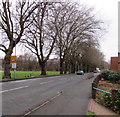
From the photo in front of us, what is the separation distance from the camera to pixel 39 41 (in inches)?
1458

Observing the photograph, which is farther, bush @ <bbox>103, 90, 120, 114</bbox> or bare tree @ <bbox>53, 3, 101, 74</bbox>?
bare tree @ <bbox>53, 3, 101, 74</bbox>

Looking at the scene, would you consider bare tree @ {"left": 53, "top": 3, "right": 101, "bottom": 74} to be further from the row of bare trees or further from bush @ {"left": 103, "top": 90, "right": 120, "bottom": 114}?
bush @ {"left": 103, "top": 90, "right": 120, "bottom": 114}

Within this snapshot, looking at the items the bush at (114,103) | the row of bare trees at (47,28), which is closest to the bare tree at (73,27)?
the row of bare trees at (47,28)

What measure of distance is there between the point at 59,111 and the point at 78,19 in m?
34.9

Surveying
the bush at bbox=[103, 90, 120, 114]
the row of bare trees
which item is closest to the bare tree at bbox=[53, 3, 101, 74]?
the row of bare trees

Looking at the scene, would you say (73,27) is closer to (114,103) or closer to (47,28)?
(47,28)

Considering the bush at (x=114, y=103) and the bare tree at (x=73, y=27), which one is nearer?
the bush at (x=114, y=103)

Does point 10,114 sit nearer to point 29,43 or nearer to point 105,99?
point 105,99

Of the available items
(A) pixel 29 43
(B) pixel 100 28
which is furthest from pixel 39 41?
(B) pixel 100 28

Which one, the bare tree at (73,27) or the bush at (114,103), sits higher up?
the bare tree at (73,27)

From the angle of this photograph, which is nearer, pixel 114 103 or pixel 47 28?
pixel 114 103

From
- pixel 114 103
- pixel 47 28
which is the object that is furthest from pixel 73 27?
pixel 114 103

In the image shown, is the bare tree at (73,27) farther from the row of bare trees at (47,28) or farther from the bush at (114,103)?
the bush at (114,103)

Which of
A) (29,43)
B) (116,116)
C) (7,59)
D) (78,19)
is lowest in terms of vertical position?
(116,116)
